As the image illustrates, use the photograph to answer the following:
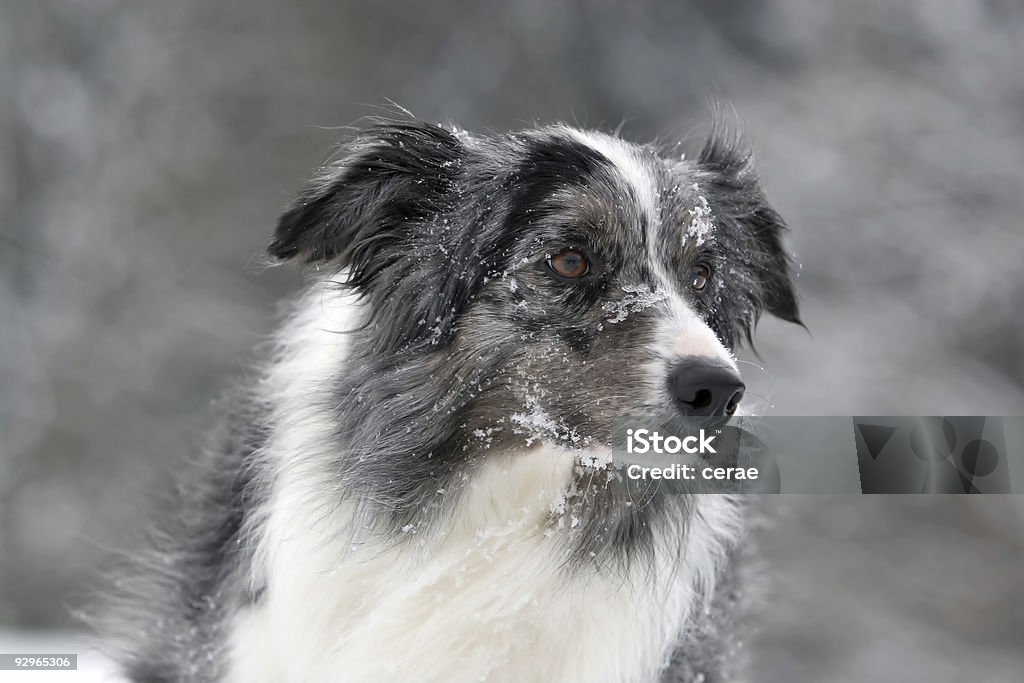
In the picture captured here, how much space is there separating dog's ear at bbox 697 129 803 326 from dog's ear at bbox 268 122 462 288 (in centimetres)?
88

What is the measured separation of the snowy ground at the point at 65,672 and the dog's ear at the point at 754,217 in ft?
8.76

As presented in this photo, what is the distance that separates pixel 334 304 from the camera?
10.3 ft

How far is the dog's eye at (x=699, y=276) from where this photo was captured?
8.85 feet

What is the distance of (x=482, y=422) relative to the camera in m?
2.57

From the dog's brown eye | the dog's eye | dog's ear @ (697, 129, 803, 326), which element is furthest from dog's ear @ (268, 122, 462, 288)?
dog's ear @ (697, 129, 803, 326)

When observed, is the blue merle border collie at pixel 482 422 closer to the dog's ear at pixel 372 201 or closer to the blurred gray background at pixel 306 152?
the dog's ear at pixel 372 201

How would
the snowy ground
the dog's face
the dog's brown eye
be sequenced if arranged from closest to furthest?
the dog's face, the dog's brown eye, the snowy ground

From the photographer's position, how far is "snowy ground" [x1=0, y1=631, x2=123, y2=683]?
3.76 m

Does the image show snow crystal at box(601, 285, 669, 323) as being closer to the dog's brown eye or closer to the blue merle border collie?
the blue merle border collie

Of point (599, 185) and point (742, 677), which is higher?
point (599, 185)

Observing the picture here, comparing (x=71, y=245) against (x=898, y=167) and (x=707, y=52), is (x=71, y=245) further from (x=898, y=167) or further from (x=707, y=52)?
(x=898, y=167)

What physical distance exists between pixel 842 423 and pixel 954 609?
460cm

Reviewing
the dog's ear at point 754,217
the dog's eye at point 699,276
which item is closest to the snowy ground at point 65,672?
the dog's eye at point 699,276

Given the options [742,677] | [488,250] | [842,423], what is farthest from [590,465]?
[742,677]
